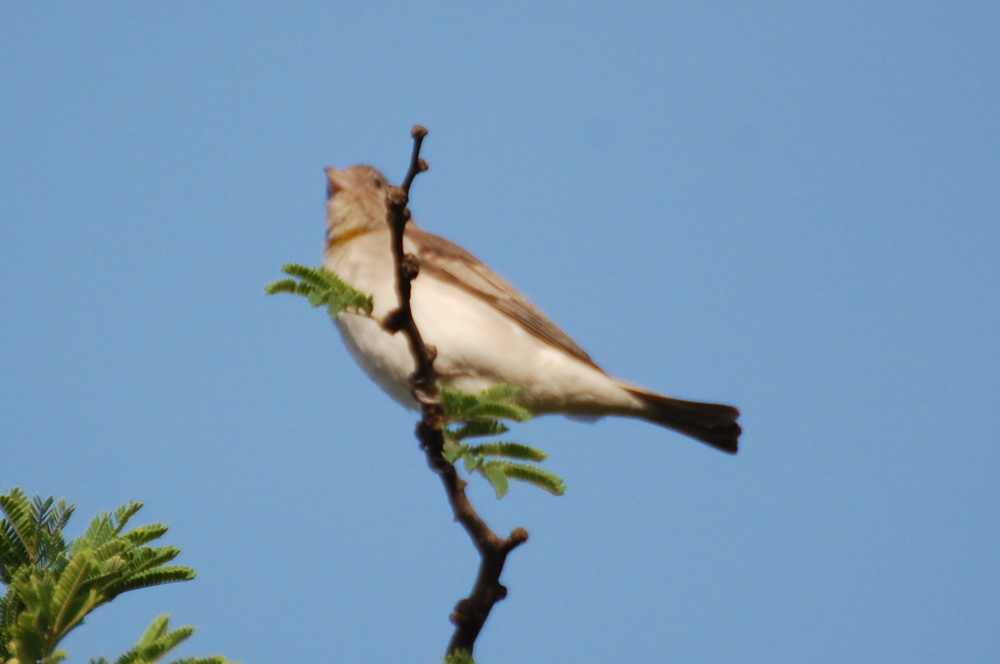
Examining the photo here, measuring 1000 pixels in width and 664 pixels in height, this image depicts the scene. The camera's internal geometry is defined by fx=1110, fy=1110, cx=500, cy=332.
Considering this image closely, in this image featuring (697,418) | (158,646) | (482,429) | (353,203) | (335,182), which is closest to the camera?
(158,646)

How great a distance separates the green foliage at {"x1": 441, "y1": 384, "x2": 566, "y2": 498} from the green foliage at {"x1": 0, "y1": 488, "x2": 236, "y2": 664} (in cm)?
120

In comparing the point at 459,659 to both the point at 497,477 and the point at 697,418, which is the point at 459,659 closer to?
the point at 497,477

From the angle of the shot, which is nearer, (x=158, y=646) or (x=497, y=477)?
(x=158, y=646)

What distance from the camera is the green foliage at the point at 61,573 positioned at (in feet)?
8.83

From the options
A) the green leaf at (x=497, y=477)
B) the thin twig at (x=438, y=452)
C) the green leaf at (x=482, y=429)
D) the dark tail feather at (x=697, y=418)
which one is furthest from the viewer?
the dark tail feather at (x=697, y=418)

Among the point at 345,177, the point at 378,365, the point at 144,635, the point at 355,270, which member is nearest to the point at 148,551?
the point at 144,635

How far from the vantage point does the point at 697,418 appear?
6.54m

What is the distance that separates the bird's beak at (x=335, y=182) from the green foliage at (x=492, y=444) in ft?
11.3

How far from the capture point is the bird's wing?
6453mm

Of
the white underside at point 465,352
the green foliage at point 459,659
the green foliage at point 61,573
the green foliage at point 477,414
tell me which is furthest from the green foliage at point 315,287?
the white underside at point 465,352

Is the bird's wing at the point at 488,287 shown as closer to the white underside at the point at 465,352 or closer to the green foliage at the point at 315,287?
the white underside at the point at 465,352

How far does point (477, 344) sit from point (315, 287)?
2.15 m

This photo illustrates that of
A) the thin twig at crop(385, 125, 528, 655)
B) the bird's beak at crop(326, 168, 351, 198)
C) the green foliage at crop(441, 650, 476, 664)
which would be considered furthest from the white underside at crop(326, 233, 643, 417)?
the green foliage at crop(441, 650, 476, 664)

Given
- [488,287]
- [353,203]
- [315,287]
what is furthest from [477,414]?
[353,203]
